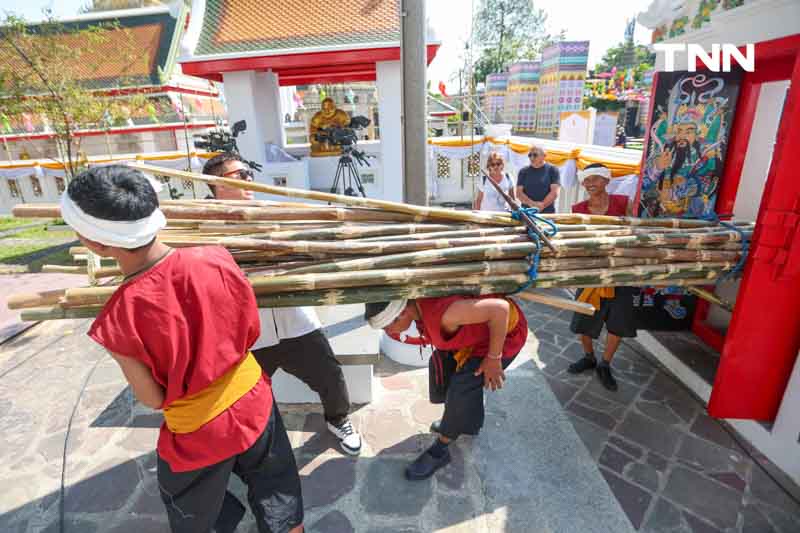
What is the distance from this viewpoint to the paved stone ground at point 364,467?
239 cm

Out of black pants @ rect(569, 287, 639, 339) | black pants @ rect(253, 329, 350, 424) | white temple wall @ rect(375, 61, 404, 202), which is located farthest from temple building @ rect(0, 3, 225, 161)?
black pants @ rect(569, 287, 639, 339)

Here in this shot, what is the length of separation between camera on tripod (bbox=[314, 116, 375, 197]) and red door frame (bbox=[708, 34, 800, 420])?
6.93m

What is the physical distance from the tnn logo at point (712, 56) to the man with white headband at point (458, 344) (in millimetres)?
2381

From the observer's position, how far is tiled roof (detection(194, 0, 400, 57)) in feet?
26.9

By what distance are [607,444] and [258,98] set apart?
30.4ft

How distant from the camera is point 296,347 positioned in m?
2.59

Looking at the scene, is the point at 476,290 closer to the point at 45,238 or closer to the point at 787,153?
the point at 787,153

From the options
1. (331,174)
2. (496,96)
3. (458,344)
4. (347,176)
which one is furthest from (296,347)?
(496,96)

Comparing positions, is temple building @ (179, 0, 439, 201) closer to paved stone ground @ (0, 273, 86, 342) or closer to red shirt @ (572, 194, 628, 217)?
paved stone ground @ (0, 273, 86, 342)

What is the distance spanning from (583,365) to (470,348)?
71.3 inches

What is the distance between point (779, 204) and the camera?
7.55 ft

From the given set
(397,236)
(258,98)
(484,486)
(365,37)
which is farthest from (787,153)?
(258,98)

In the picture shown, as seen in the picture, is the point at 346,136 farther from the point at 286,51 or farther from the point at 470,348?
the point at 470,348

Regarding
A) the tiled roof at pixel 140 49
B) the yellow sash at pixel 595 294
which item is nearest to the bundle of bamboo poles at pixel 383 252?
the yellow sash at pixel 595 294
